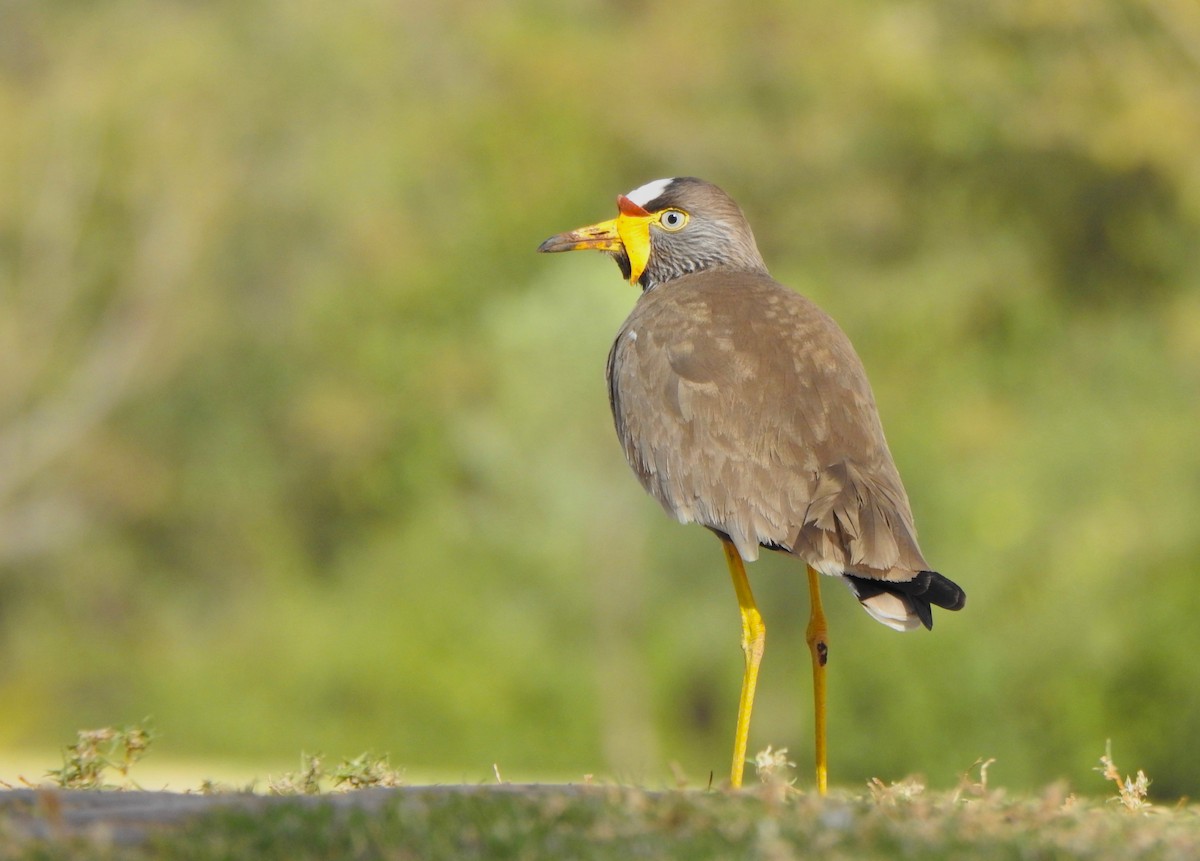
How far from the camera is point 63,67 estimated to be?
32562 mm

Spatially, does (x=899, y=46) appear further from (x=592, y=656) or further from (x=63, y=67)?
(x=63, y=67)

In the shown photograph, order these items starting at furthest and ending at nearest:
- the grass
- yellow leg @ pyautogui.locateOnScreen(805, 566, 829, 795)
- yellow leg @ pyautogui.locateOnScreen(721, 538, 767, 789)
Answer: yellow leg @ pyautogui.locateOnScreen(805, 566, 829, 795), yellow leg @ pyautogui.locateOnScreen(721, 538, 767, 789), the grass

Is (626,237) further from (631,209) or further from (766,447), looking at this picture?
(766,447)

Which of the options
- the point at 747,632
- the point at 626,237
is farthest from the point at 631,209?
the point at 747,632

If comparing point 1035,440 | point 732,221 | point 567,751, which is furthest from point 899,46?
point 732,221

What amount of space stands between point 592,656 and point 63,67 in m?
15.1

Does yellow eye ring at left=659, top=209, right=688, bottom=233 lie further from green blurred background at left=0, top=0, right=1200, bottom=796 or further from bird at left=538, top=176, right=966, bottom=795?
green blurred background at left=0, top=0, right=1200, bottom=796

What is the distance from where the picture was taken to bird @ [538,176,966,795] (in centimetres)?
634

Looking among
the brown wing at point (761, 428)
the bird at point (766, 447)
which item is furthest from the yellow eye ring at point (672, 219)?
the brown wing at point (761, 428)

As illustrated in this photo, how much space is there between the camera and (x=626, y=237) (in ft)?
28.8

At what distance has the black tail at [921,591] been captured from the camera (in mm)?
6004

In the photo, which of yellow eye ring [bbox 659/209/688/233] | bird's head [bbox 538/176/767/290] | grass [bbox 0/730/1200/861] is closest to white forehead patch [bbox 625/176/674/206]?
bird's head [bbox 538/176/767/290]

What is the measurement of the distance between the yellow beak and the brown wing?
992 mm

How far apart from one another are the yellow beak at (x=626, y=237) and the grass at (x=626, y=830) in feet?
12.8
